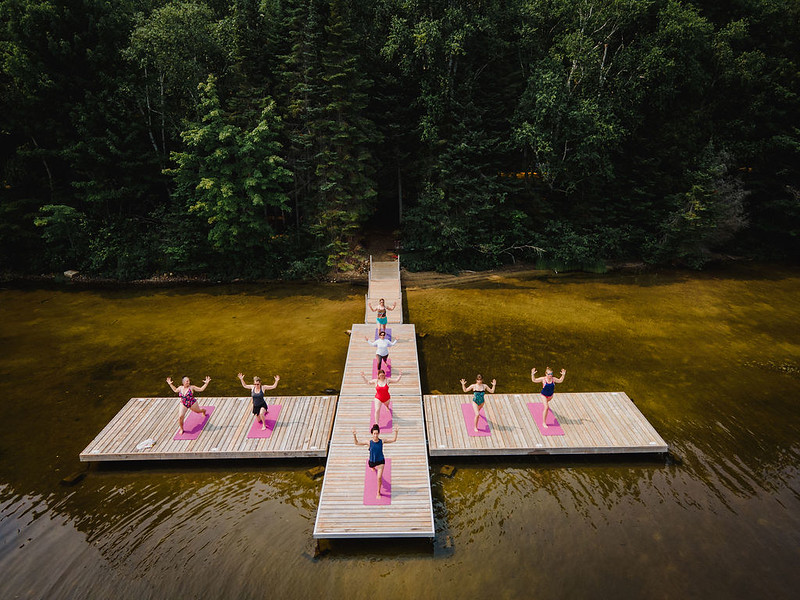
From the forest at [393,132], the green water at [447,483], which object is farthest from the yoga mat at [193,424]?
the forest at [393,132]

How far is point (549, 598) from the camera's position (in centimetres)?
803


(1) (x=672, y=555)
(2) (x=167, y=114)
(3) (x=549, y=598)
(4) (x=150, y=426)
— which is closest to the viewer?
(3) (x=549, y=598)

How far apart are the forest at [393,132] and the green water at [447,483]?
22.1 feet

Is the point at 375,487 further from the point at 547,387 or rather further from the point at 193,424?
the point at 193,424

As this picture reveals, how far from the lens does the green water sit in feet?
27.8

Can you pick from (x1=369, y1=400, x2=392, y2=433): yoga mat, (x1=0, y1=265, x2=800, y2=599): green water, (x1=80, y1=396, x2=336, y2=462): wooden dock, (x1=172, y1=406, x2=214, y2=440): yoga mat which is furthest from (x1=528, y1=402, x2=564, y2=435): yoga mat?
(x1=172, y1=406, x2=214, y2=440): yoga mat

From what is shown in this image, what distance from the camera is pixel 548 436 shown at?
11.6m

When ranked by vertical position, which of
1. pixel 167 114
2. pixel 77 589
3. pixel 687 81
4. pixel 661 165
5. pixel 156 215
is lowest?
pixel 77 589

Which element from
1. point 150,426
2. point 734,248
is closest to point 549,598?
point 150,426

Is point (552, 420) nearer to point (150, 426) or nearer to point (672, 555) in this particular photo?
point (672, 555)

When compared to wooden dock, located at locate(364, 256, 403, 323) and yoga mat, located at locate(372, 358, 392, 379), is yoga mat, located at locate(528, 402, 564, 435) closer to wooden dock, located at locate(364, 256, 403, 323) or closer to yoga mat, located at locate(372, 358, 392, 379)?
yoga mat, located at locate(372, 358, 392, 379)

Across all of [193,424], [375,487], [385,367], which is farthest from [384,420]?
[193,424]

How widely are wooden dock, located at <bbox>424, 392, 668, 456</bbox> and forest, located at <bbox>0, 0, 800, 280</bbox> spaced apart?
1296 centimetres

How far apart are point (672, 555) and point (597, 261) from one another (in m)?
19.7
